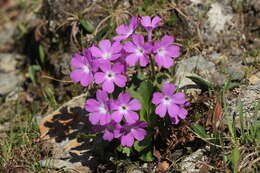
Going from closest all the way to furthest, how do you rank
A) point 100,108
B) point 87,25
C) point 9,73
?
point 100,108 < point 87,25 < point 9,73

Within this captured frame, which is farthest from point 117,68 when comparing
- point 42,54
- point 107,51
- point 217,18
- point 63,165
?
point 42,54

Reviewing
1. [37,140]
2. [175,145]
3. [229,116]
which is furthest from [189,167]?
[37,140]

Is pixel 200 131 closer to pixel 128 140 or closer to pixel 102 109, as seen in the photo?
pixel 128 140

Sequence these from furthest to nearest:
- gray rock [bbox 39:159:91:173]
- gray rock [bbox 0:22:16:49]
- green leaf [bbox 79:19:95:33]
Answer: gray rock [bbox 0:22:16:49], green leaf [bbox 79:19:95:33], gray rock [bbox 39:159:91:173]

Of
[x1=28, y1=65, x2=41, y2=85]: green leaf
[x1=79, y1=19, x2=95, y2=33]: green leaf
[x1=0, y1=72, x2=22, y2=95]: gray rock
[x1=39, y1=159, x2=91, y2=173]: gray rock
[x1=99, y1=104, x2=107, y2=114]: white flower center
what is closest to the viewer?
[x1=99, y1=104, x2=107, y2=114]: white flower center

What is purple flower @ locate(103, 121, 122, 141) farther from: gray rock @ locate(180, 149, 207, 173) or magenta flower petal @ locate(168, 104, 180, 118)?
gray rock @ locate(180, 149, 207, 173)

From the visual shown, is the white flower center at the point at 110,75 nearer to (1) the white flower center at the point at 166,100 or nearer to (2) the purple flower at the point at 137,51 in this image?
(2) the purple flower at the point at 137,51

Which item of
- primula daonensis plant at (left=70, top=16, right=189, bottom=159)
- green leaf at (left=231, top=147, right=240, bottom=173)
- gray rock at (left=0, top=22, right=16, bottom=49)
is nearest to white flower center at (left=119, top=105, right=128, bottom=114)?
primula daonensis plant at (left=70, top=16, right=189, bottom=159)

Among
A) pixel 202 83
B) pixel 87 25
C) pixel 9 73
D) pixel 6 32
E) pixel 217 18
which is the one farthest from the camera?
pixel 6 32
